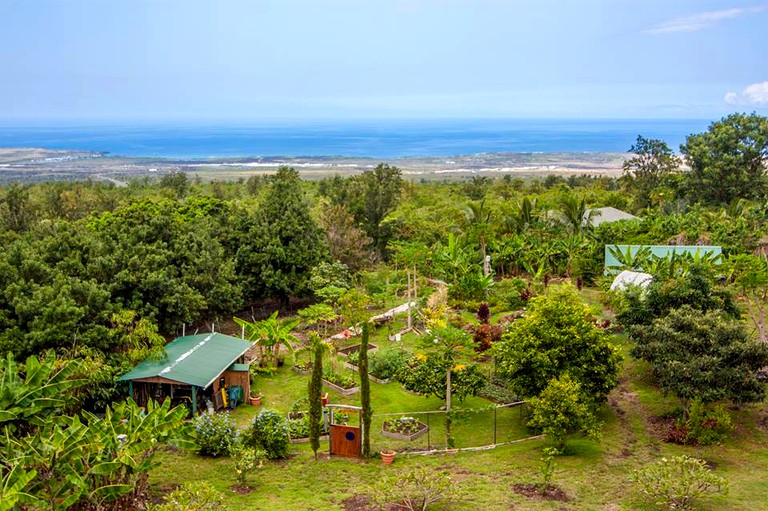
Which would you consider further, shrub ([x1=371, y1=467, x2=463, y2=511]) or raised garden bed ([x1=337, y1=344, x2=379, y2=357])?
raised garden bed ([x1=337, y1=344, x2=379, y2=357])

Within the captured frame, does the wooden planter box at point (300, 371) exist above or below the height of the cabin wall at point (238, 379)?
below

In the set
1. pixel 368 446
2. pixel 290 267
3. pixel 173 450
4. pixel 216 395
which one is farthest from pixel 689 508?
pixel 290 267

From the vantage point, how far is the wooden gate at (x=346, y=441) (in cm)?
1588

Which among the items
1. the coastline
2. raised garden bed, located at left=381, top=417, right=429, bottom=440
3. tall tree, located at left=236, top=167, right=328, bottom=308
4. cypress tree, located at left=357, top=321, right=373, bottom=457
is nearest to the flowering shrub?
raised garden bed, located at left=381, top=417, right=429, bottom=440

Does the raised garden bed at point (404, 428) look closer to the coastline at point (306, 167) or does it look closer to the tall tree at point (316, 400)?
the tall tree at point (316, 400)

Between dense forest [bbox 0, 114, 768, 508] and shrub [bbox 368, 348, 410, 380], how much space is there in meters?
6.03

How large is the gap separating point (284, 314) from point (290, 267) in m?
2.60

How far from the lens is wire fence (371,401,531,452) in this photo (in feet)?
55.5

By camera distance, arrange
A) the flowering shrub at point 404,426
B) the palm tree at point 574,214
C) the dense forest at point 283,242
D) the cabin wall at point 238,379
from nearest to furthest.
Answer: the flowering shrub at point 404,426 → the dense forest at point 283,242 → the cabin wall at point 238,379 → the palm tree at point 574,214

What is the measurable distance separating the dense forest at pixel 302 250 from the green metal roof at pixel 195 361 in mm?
599

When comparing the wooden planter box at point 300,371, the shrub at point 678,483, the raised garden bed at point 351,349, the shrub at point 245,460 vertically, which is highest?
the shrub at point 678,483

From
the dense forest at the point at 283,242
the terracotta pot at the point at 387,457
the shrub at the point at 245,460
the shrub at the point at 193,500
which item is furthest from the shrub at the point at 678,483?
the dense forest at the point at 283,242

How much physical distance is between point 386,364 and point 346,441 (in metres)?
5.99

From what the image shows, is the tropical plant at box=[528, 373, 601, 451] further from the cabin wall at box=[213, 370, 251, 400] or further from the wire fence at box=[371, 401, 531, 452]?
the cabin wall at box=[213, 370, 251, 400]
